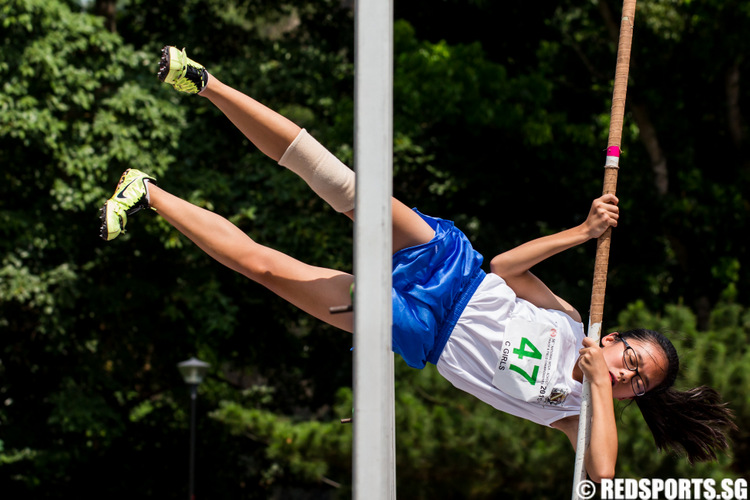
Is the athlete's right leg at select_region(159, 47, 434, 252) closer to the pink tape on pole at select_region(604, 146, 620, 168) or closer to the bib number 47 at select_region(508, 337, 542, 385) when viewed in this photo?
the bib number 47 at select_region(508, 337, 542, 385)

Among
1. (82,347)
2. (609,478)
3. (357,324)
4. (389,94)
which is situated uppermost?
(82,347)

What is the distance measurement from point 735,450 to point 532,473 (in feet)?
5.16

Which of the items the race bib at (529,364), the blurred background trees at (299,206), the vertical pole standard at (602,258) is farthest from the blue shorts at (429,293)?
the blurred background trees at (299,206)

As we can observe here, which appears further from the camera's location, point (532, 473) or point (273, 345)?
point (273, 345)

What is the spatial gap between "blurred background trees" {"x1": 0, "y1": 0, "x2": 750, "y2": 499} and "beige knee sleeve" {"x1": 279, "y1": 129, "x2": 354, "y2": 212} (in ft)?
17.1

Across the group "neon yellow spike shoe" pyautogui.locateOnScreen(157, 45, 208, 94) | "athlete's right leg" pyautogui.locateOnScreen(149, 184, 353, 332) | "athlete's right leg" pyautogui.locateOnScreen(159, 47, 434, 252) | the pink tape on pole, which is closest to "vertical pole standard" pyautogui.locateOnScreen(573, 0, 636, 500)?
the pink tape on pole

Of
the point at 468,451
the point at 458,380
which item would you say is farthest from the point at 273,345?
the point at 458,380

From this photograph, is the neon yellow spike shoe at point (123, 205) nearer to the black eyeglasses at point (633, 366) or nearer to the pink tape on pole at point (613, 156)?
the pink tape on pole at point (613, 156)

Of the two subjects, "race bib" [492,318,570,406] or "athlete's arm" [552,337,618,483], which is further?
"race bib" [492,318,570,406]

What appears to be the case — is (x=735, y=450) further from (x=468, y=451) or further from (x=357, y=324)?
(x=357, y=324)

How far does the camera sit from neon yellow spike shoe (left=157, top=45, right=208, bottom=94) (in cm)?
243

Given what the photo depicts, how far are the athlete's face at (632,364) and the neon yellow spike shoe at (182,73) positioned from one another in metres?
1.31

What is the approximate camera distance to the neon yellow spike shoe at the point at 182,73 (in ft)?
7.97

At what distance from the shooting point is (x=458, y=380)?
8.20ft
